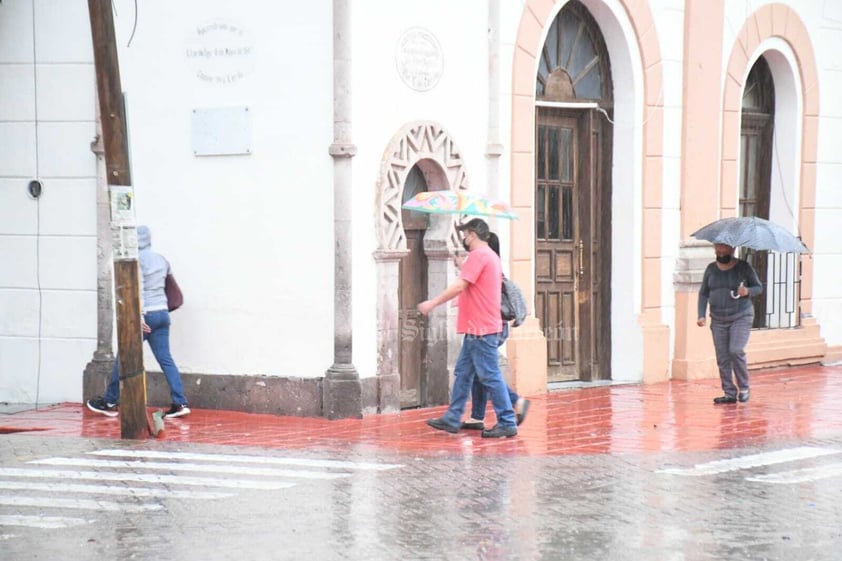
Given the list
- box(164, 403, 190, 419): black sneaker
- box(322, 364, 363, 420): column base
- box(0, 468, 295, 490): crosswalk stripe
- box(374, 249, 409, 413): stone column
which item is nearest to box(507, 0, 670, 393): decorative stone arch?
box(374, 249, 409, 413): stone column

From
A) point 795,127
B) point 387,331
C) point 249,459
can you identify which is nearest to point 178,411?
point 387,331

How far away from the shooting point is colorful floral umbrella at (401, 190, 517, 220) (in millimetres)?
11750

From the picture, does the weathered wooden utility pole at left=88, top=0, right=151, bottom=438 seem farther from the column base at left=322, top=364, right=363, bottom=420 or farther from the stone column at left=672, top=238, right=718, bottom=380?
the stone column at left=672, top=238, right=718, bottom=380

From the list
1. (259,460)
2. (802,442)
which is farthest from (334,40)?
(802,442)

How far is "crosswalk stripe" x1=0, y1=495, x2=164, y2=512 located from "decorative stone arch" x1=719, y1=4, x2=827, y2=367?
1053cm

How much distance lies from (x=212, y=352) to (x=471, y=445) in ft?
10.3

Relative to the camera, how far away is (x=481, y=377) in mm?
11461

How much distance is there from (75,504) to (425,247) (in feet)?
19.1

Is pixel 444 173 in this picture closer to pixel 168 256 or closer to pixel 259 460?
pixel 168 256

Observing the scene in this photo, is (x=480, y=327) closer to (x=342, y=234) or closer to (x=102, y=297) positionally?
(x=342, y=234)

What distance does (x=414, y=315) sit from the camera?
1376 centimetres

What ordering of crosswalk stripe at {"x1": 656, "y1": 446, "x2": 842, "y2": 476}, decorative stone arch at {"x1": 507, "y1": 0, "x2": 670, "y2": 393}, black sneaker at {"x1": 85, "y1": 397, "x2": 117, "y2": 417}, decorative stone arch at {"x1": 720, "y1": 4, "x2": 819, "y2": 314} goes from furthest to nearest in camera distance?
1. decorative stone arch at {"x1": 720, "y1": 4, "x2": 819, "y2": 314}
2. decorative stone arch at {"x1": 507, "y1": 0, "x2": 670, "y2": 393}
3. black sneaker at {"x1": 85, "y1": 397, "x2": 117, "y2": 417}
4. crosswalk stripe at {"x1": 656, "y1": 446, "x2": 842, "y2": 476}

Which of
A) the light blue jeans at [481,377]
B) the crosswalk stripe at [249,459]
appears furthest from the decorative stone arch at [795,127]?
the crosswalk stripe at [249,459]

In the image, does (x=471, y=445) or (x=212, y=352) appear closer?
(x=471, y=445)
